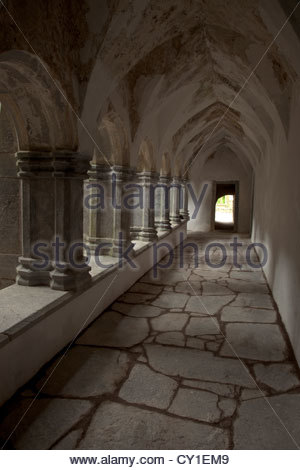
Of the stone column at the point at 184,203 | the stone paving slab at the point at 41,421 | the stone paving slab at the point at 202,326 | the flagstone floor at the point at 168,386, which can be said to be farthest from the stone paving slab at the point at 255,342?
the stone column at the point at 184,203

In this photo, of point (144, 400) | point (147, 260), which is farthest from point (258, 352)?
point (147, 260)

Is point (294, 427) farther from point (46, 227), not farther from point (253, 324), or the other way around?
point (46, 227)

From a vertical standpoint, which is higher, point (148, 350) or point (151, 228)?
point (151, 228)

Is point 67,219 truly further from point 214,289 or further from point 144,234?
point 144,234

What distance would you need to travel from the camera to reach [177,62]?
509 cm

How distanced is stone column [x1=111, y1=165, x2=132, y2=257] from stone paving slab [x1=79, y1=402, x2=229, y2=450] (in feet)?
10.1

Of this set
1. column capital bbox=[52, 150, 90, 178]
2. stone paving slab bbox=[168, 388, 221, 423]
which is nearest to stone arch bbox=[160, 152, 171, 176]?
column capital bbox=[52, 150, 90, 178]

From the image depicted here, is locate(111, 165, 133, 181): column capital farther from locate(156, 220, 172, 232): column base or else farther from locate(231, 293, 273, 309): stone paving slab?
locate(156, 220, 172, 232): column base

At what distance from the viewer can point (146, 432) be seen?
2256 mm

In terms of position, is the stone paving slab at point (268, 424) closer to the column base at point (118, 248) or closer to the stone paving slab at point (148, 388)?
the stone paving slab at point (148, 388)

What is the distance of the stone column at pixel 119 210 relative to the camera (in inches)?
210

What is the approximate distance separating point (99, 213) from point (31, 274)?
2157 millimetres

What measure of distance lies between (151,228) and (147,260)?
0.69 meters

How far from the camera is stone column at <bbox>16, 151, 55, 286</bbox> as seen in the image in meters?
3.58
